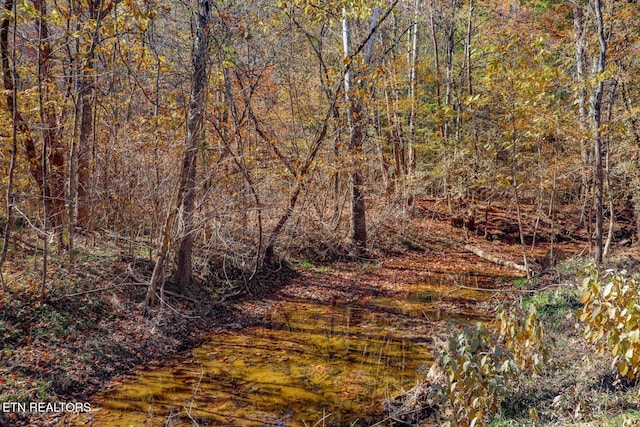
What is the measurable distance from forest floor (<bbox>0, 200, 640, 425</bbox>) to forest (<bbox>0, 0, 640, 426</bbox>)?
36mm

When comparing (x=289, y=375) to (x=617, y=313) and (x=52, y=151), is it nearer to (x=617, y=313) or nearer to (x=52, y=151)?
(x=617, y=313)

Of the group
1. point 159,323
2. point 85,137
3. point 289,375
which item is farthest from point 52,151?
point 289,375

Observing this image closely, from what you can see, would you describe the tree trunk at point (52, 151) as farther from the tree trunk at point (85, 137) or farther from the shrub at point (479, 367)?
the shrub at point (479, 367)

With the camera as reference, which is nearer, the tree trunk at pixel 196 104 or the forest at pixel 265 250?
the forest at pixel 265 250

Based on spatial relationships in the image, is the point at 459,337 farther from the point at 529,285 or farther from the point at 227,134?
the point at 227,134

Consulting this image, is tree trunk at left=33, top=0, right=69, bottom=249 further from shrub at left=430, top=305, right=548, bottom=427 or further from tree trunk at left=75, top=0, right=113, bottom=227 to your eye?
shrub at left=430, top=305, right=548, bottom=427

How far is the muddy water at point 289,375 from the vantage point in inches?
224

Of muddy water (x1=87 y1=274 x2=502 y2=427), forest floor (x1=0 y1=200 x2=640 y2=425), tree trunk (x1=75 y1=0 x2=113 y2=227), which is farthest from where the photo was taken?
tree trunk (x1=75 y1=0 x2=113 y2=227)

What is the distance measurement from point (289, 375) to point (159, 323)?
8.79 ft

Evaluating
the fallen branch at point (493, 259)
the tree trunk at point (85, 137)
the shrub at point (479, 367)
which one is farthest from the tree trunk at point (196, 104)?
the fallen branch at point (493, 259)

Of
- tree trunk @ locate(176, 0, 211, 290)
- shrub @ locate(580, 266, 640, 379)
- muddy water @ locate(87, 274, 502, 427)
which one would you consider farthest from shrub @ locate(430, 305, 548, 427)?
tree trunk @ locate(176, 0, 211, 290)

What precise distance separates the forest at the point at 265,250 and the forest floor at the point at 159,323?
0.04m

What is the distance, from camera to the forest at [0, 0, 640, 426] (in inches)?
210

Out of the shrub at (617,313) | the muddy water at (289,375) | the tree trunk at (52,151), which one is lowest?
the muddy water at (289,375)
